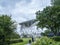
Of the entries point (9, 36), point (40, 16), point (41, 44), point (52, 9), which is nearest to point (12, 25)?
point (9, 36)

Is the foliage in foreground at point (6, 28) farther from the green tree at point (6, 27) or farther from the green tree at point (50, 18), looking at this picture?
the green tree at point (50, 18)

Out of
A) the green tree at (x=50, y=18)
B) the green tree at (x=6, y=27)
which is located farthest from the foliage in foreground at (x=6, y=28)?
the green tree at (x=50, y=18)

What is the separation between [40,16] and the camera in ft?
128

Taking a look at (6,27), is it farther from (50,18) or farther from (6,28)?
(50,18)

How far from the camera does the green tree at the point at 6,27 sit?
1414 inches

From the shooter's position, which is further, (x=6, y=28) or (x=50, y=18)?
(x=50, y=18)

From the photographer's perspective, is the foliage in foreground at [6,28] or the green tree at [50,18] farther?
the green tree at [50,18]

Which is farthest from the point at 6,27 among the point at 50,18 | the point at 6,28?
the point at 50,18

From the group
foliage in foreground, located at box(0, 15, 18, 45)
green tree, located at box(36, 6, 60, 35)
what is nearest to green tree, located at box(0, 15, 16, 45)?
foliage in foreground, located at box(0, 15, 18, 45)

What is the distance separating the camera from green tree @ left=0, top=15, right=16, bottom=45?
3590 centimetres

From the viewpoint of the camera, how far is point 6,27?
120 ft

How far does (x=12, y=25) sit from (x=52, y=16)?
7.63 metres

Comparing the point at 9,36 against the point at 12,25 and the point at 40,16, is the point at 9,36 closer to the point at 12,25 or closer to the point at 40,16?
the point at 12,25

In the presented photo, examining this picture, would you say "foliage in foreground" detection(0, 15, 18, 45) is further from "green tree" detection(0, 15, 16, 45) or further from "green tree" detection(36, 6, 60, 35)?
"green tree" detection(36, 6, 60, 35)
